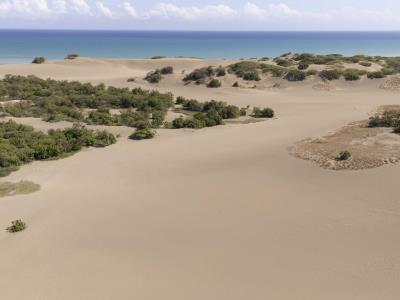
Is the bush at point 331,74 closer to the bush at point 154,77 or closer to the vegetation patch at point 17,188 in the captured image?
the bush at point 154,77

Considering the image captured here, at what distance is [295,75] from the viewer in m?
41.5

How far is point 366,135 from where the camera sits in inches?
776

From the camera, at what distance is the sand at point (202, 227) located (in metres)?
9.63

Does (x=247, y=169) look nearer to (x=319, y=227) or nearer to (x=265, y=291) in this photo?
(x=319, y=227)

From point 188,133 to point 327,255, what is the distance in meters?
14.7

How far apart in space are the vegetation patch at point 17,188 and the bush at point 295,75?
29.9 meters

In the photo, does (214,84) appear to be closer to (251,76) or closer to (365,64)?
(251,76)

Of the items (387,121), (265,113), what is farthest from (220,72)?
(387,121)

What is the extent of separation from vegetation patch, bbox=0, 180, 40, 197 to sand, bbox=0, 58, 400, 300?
44 cm

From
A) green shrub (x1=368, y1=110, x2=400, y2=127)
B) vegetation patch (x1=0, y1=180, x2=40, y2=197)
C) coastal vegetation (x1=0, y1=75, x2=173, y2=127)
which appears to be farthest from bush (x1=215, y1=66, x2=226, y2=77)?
vegetation patch (x1=0, y1=180, x2=40, y2=197)

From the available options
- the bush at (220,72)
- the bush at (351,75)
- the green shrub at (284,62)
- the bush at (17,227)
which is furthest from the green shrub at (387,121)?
the green shrub at (284,62)

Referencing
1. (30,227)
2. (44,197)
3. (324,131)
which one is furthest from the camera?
(324,131)

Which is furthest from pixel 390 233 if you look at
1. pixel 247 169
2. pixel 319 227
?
pixel 247 169

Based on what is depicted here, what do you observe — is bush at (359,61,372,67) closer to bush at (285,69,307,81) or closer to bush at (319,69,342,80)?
bush at (319,69,342,80)
